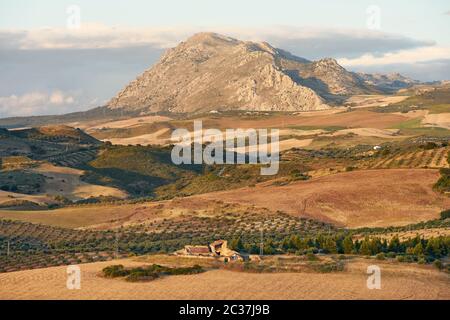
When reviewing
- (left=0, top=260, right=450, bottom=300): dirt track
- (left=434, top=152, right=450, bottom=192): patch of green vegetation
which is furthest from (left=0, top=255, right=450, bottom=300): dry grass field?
(left=434, top=152, right=450, bottom=192): patch of green vegetation

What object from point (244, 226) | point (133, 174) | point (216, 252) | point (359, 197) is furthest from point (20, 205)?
point (216, 252)

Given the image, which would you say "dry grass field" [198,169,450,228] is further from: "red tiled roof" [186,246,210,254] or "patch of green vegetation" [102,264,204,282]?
"patch of green vegetation" [102,264,204,282]

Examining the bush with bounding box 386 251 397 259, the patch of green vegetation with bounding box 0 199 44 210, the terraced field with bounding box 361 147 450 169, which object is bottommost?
the patch of green vegetation with bounding box 0 199 44 210

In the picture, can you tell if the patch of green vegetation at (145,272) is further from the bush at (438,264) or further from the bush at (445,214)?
the bush at (445,214)

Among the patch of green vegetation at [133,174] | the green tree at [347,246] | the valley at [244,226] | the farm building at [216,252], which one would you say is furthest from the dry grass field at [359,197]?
the patch of green vegetation at [133,174]

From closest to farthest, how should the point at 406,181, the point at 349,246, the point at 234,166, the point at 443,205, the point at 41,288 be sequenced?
the point at 41,288 < the point at 349,246 < the point at 443,205 < the point at 406,181 < the point at 234,166

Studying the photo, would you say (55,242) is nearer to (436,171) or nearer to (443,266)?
(443,266)

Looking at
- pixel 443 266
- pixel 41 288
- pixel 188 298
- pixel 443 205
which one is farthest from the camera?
pixel 443 205

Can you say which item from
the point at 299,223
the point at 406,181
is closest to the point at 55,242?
the point at 299,223

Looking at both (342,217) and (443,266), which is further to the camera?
(342,217)

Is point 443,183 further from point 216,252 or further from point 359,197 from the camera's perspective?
point 216,252
